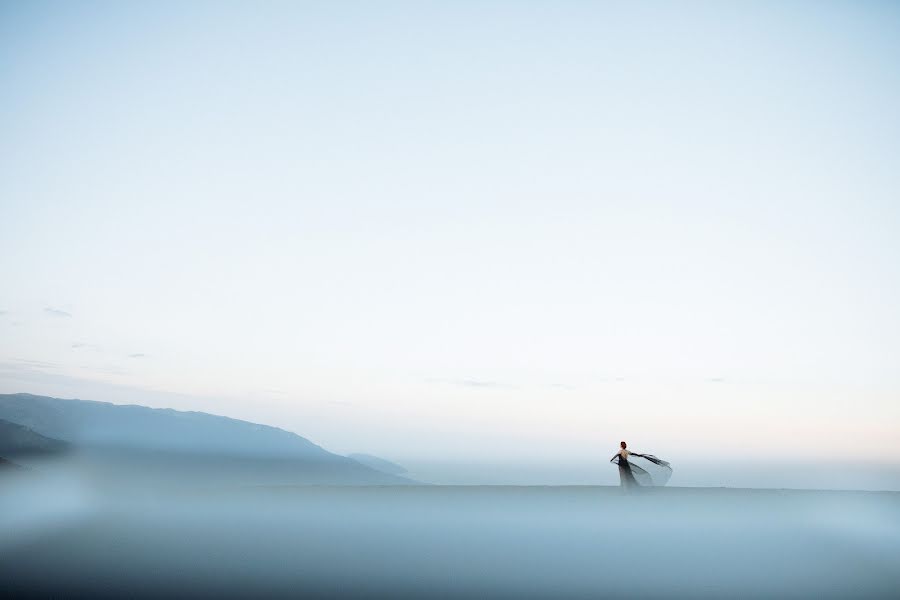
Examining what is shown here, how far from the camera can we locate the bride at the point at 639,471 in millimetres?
28781

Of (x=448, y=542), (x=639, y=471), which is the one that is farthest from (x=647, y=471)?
(x=448, y=542)

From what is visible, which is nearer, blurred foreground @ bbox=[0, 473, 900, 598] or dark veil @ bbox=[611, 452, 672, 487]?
blurred foreground @ bbox=[0, 473, 900, 598]

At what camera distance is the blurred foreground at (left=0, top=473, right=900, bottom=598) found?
1570cm

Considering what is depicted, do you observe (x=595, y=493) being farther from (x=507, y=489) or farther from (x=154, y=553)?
(x=154, y=553)

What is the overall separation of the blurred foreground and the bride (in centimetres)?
56

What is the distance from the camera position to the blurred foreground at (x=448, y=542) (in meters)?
15.7

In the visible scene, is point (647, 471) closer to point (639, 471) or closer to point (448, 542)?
point (639, 471)

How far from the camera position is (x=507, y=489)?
108 ft

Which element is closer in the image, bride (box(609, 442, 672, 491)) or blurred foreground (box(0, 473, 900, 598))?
blurred foreground (box(0, 473, 900, 598))

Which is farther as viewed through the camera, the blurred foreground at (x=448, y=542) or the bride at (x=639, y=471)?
the bride at (x=639, y=471)

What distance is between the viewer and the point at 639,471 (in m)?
29.6

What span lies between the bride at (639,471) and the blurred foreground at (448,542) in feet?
1.82

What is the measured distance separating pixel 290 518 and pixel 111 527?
5954 mm

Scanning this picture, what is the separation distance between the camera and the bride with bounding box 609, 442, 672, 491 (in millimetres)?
28781
